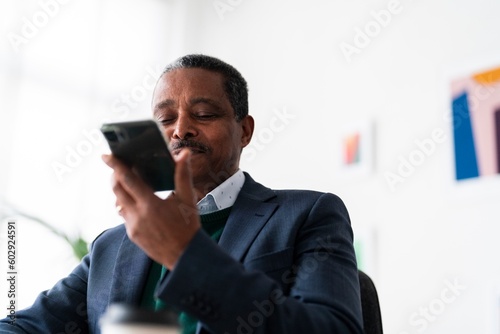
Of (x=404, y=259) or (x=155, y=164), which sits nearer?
(x=155, y=164)

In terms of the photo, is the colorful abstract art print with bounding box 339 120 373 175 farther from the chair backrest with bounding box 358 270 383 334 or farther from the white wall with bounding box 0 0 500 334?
the chair backrest with bounding box 358 270 383 334

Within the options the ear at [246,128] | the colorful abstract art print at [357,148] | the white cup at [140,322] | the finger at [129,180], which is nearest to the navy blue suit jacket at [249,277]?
the finger at [129,180]

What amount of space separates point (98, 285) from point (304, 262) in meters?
0.47

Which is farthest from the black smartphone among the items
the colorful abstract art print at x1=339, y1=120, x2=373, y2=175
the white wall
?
the colorful abstract art print at x1=339, y1=120, x2=373, y2=175

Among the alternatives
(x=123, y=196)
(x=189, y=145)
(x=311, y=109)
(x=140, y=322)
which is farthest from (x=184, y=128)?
(x=311, y=109)

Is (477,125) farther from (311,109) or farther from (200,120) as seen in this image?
(200,120)

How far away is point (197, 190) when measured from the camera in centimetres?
154

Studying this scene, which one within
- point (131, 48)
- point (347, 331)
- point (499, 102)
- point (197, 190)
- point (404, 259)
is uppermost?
point (131, 48)

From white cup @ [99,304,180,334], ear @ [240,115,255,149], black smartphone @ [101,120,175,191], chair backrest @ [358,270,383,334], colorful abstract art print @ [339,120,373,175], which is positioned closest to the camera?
white cup @ [99,304,180,334]

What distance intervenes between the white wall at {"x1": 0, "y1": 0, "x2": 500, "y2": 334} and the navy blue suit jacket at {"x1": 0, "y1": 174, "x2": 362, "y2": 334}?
1.29 m

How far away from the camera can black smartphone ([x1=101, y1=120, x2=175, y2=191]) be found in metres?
0.89

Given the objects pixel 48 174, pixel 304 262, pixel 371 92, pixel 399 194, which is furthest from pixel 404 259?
pixel 48 174

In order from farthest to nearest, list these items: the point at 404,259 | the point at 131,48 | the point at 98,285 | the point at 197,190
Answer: the point at 131,48 → the point at 404,259 → the point at 197,190 → the point at 98,285

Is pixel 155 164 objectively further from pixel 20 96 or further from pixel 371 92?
pixel 20 96
